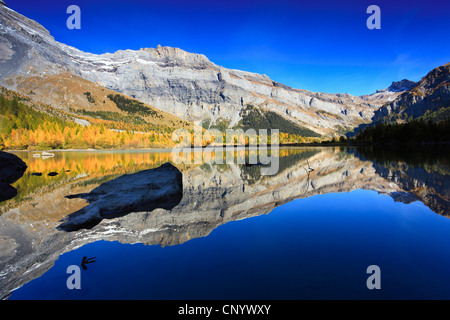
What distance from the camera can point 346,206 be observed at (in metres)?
13.7

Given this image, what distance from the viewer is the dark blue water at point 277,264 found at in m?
5.61

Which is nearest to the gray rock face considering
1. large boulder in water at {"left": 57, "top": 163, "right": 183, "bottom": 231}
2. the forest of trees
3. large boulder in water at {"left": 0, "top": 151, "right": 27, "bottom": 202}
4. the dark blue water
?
large boulder in water at {"left": 0, "top": 151, "right": 27, "bottom": 202}

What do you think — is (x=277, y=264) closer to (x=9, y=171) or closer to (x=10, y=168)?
(x=9, y=171)

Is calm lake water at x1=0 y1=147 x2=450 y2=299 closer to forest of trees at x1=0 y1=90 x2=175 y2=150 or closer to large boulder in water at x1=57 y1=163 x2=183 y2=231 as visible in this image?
large boulder in water at x1=57 y1=163 x2=183 y2=231

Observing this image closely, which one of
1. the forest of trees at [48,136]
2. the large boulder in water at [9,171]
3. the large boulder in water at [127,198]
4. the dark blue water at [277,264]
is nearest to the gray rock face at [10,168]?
the large boulder in water at [9,171]

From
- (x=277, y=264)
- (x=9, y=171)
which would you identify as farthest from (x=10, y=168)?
(x=277, y=264)

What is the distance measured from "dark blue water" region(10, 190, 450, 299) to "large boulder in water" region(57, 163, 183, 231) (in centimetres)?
296

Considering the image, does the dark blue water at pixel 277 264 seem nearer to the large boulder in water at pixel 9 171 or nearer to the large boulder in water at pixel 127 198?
the large boulder in water at pixel 127 198

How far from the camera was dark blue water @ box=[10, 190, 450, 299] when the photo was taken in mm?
5609

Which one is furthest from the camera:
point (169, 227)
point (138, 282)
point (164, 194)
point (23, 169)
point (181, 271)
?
point (23, 169)

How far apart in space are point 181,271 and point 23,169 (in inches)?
1349

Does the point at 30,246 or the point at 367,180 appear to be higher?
the point at 367,180

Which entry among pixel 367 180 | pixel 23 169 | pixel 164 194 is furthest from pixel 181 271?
pixel 23 169

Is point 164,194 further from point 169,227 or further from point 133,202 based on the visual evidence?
point 169,227
